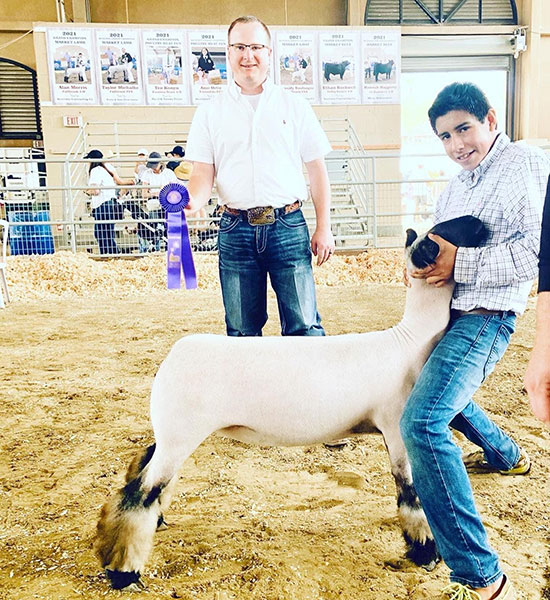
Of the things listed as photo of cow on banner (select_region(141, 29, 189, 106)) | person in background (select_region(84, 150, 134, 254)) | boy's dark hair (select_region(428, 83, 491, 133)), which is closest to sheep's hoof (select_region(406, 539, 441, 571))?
boy's dark hair (select_region(428, 83, 491, 133))

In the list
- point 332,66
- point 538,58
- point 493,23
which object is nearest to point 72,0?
point 332,66

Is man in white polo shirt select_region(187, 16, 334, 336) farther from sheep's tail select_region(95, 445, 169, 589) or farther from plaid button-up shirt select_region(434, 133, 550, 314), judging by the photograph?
sheep's tail select_region(95, 445, 169, 589)

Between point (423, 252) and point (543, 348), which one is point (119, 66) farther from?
point (543, 348)

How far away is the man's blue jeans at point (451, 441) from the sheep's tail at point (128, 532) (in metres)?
0.74

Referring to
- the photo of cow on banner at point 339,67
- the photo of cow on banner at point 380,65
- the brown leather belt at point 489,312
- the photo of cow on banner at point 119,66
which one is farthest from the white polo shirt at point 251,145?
the photo of cow on banner at point 380,65

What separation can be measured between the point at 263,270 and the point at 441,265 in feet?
3.54

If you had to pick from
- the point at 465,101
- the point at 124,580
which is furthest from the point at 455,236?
the point at 124,580

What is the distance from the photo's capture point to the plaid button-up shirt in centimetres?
169

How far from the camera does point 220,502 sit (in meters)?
2.24

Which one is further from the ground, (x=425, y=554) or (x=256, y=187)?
(x=256, y=187)

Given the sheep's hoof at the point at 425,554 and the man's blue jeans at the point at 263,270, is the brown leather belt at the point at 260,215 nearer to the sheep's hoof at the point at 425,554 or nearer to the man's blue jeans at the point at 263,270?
the man's blue jeans at the point at 263,270

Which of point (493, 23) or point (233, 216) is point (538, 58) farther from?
point (233, 216)

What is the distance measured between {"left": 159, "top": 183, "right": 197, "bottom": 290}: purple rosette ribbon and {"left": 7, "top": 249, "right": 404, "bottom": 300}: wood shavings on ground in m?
4.10

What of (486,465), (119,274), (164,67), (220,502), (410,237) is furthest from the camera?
(164,67)
